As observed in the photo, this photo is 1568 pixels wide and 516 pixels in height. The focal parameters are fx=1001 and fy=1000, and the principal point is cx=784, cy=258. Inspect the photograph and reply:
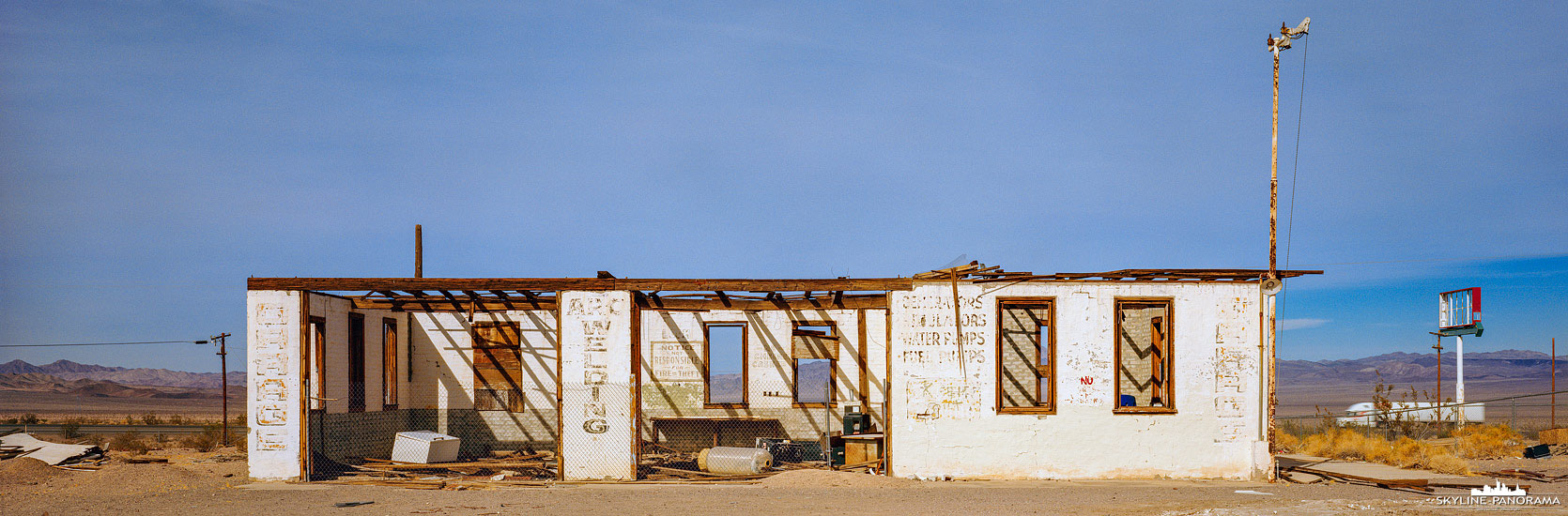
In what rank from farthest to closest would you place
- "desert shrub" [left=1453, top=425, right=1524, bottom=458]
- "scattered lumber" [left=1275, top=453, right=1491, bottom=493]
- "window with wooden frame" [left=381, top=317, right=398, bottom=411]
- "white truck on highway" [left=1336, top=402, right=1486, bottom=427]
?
"white truck on highway" [left=1336, top=402, right=1486, bottom=427]
"desert shrub" [left=1453, top=425, right=1524, bottom=458]
"window with wooden frame" [left=381, top=317, right=398, bottom=411]
"scattered lumber" [left=1275, top=453, right=1491, bottom=493]

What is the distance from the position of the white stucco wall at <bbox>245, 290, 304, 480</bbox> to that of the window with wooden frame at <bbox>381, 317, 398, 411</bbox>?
410 centimetres

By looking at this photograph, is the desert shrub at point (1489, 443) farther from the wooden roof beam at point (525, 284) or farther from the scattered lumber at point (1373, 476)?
the wooden roof beam at point (525, 284)

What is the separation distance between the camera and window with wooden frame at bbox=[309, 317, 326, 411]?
1753cm

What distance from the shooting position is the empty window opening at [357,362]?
19656mm

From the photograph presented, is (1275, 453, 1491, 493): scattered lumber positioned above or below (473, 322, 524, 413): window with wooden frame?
below

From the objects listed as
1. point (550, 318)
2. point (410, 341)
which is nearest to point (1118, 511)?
point (550, 318)

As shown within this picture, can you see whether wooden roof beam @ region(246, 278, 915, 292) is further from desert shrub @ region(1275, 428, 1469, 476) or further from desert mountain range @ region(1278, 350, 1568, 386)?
desert mountain range @ region(1278, 350, 1568, 386)

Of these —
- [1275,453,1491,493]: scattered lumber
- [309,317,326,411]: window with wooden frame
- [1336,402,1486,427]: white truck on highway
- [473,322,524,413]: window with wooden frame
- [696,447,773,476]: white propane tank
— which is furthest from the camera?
[1336,402,1486,427]: white truck on highway

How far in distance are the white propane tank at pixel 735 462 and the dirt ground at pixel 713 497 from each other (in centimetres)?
137

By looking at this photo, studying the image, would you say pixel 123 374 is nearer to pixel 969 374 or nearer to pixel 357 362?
pixel 357 362

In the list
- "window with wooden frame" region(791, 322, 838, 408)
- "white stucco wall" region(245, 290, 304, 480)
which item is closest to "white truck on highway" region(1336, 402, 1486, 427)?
"window with wooden frame" region(791, 322, 838, 408)

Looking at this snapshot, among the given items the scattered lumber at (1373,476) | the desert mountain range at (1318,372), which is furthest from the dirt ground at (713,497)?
the desert mountain range at (1318,372)

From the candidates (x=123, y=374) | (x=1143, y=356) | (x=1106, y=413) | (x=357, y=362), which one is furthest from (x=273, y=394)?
(x=123, y=374)

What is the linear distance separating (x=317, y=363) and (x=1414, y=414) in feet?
97.7
